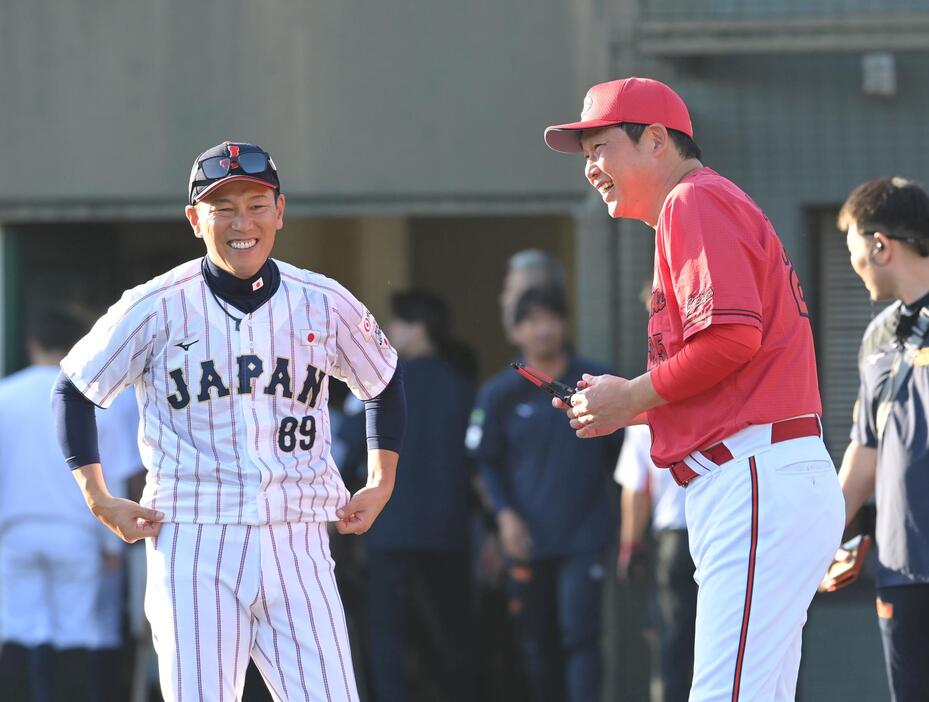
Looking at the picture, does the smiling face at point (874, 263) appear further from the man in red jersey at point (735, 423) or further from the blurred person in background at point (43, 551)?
the blurred person in background at point (43, 551)

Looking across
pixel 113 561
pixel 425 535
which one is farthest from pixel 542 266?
pixel 113 561

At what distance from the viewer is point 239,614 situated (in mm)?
4023

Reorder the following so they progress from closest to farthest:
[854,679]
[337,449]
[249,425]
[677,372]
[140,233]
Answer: [677,372] → [249,425] → [854,679] → [337,449] → [140,233]

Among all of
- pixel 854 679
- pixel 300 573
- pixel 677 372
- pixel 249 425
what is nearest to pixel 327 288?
pixel 249 425

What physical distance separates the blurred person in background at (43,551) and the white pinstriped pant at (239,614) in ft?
10.6

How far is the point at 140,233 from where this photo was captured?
962 centimetres

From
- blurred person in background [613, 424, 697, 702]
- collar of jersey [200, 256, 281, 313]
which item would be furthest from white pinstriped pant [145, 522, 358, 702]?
blurred person in background [613, 424, 697, 702]

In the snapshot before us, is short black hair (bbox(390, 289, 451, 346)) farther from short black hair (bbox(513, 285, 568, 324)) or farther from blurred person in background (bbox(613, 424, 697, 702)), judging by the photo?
blurred person in background (bbox(613, 424, 697, 702))

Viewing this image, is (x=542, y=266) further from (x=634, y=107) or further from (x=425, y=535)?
(x=634, y=107)

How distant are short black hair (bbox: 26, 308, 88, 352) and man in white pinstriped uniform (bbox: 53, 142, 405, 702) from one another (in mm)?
3222

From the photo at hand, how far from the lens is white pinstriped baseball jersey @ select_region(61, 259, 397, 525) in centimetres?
403

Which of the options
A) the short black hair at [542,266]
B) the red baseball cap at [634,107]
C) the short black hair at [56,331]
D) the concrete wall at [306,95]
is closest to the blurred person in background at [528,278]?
the short black hair at [542,266]

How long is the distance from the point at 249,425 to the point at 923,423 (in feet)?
6.55

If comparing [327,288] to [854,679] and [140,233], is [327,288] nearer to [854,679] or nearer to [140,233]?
[854,679]
